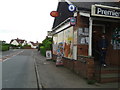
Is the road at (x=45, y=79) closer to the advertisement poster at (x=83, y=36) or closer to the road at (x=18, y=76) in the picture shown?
the road at (x=18, y=76)

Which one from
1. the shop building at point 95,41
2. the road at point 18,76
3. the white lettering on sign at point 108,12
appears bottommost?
the road at point 18,76

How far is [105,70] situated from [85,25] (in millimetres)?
3018

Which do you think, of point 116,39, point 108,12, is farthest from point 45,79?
point 116,39

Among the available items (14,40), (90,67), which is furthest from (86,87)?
(14,40)

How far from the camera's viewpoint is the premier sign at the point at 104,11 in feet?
22.8

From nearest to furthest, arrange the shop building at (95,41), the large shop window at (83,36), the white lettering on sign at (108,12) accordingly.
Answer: the white lettering on sign at (108,12) < the shop building at (95,41) < the large shop window at (83,36)

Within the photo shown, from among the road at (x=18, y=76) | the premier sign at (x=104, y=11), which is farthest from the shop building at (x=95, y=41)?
the road at (x=18, y=76)

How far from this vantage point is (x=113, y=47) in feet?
30.1

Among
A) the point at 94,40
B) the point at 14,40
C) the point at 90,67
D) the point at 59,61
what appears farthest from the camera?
the point at 14,40

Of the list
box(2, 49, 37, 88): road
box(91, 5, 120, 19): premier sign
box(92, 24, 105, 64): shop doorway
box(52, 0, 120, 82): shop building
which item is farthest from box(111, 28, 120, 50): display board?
box(2, 49, 37, 88): road

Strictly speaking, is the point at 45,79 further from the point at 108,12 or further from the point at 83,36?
the point at 108,12

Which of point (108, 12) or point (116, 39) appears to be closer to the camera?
point (108, 12)

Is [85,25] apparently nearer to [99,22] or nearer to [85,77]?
[99,22]

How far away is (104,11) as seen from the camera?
7109 millimetres
